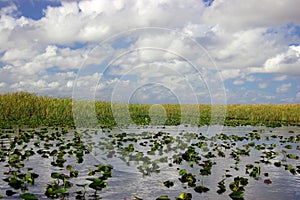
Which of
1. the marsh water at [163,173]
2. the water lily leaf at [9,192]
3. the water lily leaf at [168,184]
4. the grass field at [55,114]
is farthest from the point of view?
the grass field at [55,114]

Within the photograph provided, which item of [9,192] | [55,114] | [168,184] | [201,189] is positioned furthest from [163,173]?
[55,114]

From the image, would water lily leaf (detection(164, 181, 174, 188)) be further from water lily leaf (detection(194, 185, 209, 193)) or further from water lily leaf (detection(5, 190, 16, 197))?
water lily leaf (detection(5, 190, 16, 197))

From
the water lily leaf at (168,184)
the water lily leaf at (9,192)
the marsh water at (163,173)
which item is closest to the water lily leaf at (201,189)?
the marsh water at (163,173)

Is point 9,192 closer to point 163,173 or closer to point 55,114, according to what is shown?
point 163,173

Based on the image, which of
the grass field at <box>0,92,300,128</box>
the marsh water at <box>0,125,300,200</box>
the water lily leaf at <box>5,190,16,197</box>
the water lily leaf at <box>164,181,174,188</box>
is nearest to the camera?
the water lily leaf at <box>5,190,16,197</box>

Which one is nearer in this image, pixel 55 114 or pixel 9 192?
pixel 9 192

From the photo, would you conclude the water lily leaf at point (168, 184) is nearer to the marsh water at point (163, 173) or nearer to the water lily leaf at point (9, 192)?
the marsh water at point (163, 173)

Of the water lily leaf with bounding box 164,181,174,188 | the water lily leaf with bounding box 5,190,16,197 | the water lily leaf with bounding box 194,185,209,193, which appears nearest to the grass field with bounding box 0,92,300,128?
the water lily leaf with bounding box 5,190,16,197

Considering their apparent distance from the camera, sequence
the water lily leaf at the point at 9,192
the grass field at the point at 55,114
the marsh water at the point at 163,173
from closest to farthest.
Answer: the water lily leaf at the point at 9,192 < the marsh water at the point at 163,173 < the grass field at the point at 55,114

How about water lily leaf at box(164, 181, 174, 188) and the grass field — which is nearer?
water lily leaf at box(164, 181, 174, 188)

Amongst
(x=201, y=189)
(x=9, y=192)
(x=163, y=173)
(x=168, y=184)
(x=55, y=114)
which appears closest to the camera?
(x=9, y=192)

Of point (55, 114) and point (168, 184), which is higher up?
point (55, 114)

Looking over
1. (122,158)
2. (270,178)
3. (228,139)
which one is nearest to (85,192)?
(122,158)

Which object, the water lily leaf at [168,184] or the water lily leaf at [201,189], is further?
the water lily leaf at [168,184]
